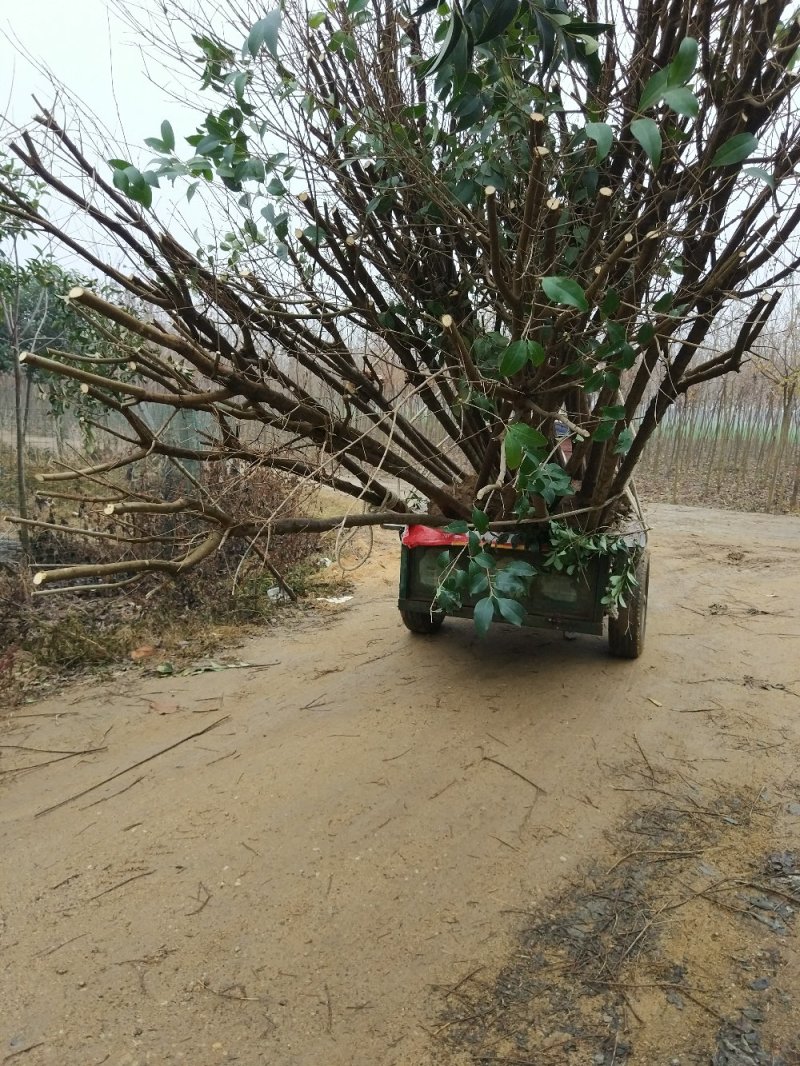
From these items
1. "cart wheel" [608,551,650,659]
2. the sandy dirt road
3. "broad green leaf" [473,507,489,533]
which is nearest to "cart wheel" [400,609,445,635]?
the sandy dirt road

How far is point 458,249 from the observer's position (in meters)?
4.38

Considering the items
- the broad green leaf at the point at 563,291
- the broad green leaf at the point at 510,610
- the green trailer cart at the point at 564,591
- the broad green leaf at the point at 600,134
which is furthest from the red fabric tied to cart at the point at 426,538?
the broad green leaf at the point at 600,134

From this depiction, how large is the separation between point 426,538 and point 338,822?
6.92 feet

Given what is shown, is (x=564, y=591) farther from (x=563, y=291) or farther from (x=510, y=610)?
(x=563, y=291)

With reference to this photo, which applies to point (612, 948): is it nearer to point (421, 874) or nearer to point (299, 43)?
point (421, 874)

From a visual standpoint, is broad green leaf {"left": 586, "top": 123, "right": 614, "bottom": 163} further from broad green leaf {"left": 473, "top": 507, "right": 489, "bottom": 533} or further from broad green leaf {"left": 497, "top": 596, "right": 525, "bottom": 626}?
broad green leaf {"left": 497, "top": 596, "right": 525, "bottom": 626}

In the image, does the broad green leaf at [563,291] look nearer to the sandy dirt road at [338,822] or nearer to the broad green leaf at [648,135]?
the broad green leaf at [648,135]

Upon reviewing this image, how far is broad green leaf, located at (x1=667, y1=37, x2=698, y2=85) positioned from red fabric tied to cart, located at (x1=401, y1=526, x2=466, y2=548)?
118 inches

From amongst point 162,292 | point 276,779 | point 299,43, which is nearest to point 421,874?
point 276,779

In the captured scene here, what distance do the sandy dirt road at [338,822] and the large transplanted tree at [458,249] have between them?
1.17 metres

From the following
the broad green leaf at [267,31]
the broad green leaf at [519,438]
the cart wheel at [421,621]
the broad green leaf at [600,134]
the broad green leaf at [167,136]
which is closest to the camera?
the broad green leaf at [267,31]

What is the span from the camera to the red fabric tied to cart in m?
4.52

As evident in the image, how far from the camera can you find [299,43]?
13.4ft

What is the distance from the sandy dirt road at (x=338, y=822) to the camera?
1999mm
